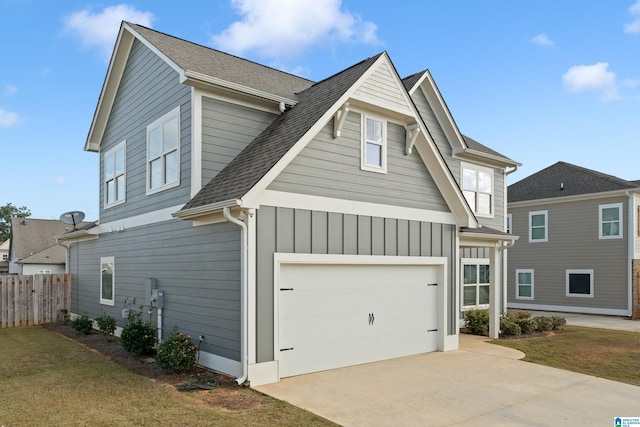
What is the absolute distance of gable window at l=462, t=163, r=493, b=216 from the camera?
15771 mm

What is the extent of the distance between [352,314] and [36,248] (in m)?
38.3

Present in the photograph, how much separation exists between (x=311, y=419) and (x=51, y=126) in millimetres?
24022

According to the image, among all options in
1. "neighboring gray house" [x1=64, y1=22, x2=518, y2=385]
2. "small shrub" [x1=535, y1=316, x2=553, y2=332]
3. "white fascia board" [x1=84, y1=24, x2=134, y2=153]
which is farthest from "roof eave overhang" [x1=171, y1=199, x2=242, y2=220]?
"small shrub" [x1=535, y1=316, x2=553, y2=332]

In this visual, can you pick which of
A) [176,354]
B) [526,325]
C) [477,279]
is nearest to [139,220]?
[176,354]

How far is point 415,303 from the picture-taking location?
10.8 metres

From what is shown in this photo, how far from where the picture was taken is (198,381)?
790cm

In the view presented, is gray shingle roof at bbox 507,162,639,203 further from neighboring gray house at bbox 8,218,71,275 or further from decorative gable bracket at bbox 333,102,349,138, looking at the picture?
neighboring gray house at bbox 8,218,71,275

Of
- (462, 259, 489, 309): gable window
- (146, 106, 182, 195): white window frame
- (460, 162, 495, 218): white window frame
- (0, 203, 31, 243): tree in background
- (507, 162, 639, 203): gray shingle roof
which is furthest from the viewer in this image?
(0, 203, 31, 243): tree in background

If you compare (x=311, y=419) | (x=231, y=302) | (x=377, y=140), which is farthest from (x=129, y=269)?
(x=311, y=419)

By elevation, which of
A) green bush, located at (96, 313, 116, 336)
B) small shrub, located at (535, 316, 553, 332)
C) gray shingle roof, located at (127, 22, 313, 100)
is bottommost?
small shrub, located at (535, 316, 553, 332)

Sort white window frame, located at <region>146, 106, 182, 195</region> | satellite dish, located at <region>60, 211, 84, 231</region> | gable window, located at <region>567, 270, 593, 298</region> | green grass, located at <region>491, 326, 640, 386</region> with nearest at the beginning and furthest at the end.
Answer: green grass, located at <region>491, 326, 640, 386</region> → white window frame, located at <region>146, 106, 182, 195</region> → satellite dish, located at <region>60, 211, 84, 231</region> → gable window, located at <region>567, 270, 593, 298</region>

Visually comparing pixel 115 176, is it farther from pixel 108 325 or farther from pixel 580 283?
pixel 580 283

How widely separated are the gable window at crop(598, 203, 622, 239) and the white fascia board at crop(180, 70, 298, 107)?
55.3 ft

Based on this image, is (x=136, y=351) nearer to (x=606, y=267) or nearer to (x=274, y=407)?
A: (x=274, y=407)
